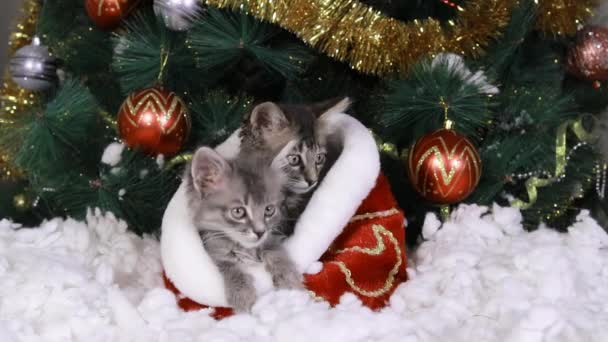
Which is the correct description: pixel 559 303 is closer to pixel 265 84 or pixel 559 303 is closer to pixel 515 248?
pixel 515 248

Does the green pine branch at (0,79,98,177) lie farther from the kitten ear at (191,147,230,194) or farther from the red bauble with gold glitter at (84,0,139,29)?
the kitten ear at (191,147,230,194)

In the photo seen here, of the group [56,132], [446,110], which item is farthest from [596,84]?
[56,132]

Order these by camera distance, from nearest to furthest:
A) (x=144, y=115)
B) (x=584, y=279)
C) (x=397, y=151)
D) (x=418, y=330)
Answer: (x=418, y=330), (x=584, y=279), (x=144, y=115), (x=397, y=151)

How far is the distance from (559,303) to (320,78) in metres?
0.63

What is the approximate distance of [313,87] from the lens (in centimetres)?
124

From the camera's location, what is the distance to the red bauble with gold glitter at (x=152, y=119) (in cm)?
101

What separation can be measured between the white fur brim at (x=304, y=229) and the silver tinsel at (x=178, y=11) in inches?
12.6

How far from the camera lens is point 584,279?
905 mm

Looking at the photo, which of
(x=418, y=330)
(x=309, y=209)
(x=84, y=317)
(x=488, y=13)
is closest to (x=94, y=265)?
(x=84, y=317)

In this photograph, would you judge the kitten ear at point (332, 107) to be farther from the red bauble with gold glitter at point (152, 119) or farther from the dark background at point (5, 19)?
the dark background at point (5, 19)

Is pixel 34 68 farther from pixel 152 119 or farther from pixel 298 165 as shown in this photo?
pixel 298 165

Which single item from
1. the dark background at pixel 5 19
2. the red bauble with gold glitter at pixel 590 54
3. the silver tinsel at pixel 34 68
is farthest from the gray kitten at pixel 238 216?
the dark background at pixel 5 19

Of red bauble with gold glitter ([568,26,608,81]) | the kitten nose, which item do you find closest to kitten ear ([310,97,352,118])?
the kitten nose

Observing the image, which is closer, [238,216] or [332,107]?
[238,216]
